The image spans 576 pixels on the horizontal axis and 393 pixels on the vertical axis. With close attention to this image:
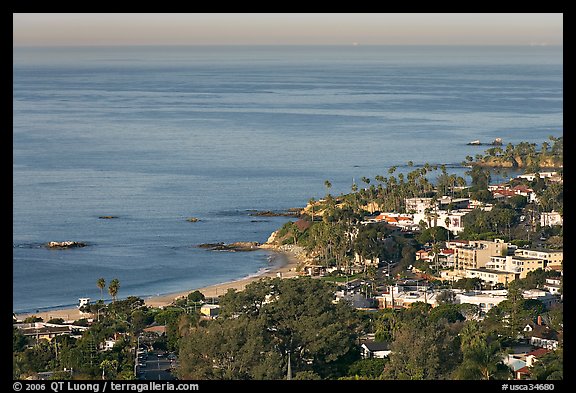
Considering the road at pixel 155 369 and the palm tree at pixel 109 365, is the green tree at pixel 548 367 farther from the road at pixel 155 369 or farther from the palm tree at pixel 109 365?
the palm tree at pixel 109 365

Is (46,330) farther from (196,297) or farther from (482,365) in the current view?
(482,365)

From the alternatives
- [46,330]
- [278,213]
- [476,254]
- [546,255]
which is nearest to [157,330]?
[46,330]

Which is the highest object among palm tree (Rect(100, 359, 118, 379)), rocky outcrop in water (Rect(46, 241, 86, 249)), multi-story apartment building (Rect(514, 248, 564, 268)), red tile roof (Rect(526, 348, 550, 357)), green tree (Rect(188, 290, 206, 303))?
rocky outcrop in water (Rect(46, 241, 86, 249))

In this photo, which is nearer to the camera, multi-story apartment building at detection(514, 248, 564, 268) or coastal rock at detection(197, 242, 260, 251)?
multi-story apartment building at detection(514, 248, 564, 268)

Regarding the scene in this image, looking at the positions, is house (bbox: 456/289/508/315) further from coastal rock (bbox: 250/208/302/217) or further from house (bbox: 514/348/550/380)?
coastal rock (bbox: 250/208/302/217)

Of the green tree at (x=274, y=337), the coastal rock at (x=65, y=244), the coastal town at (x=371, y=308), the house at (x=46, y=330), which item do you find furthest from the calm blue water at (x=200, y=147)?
the green tree at (x=274, y=337)

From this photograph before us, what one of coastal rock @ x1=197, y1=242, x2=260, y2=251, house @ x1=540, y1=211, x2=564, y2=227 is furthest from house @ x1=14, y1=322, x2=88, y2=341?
house @ x1=540, y1=211, x2=564, y2=227
